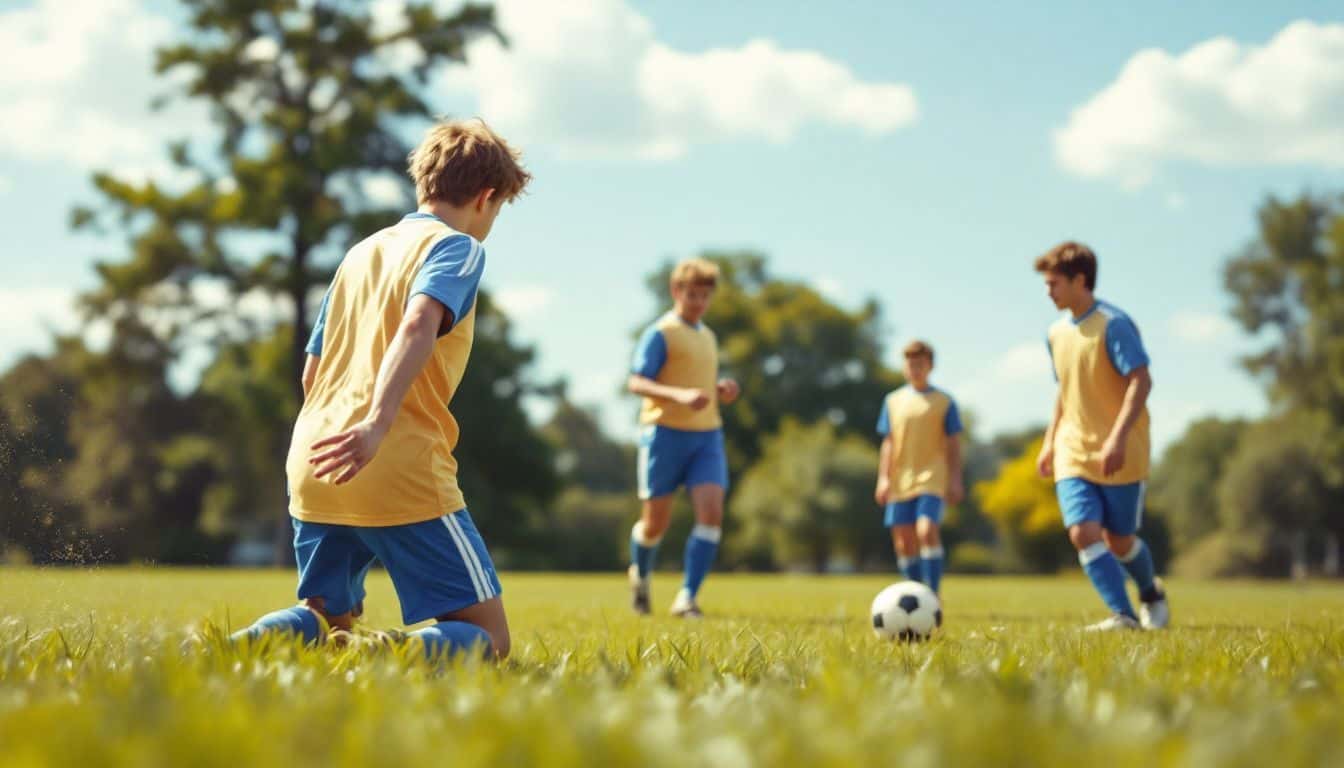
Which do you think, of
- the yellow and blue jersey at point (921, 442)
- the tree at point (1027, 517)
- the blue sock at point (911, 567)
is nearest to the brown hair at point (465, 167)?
the yellow and blue jersey at point (921, 442)

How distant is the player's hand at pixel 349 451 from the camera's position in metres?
3.19

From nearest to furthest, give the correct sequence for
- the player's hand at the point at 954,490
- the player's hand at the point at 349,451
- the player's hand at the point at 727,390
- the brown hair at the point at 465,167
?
the player's hand at the point at 349,451 → the brown hair at the point at 465,167 → the player's hand at the point at 727,390 → the player's hand at the point at 954,490

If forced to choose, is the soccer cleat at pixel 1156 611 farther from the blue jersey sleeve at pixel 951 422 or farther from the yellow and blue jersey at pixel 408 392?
the yellow and blue jersey at pixel 408 392

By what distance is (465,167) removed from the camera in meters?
3.97

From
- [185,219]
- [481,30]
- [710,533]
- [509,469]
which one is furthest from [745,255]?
[710,533]

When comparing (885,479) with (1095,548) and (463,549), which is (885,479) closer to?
(1095,548)

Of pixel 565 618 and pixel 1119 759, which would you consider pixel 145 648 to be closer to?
pixel 1119 759

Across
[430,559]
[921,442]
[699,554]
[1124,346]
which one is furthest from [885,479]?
[430,559]

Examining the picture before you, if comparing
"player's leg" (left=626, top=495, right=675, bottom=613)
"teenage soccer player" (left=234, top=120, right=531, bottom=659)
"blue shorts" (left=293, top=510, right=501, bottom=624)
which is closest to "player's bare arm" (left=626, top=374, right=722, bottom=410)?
"player's leg" (left=626, top=495, right=675, bottom=613)

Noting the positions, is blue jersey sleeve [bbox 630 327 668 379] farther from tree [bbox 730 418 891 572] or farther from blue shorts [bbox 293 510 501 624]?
tree [bbox 730 418 891 572]

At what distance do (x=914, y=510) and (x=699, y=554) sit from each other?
2.19 m

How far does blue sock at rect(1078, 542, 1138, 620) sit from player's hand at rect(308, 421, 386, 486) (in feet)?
16.1

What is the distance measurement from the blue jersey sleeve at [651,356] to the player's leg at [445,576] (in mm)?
4790

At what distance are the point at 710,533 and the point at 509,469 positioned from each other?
30.4 m
